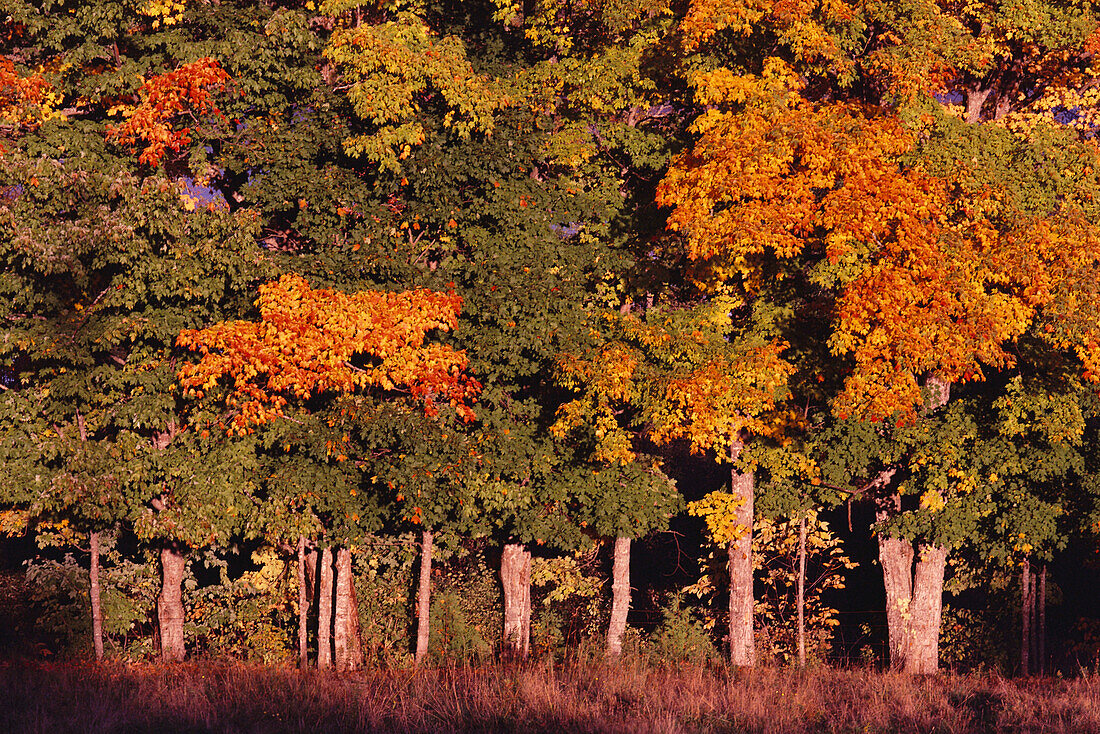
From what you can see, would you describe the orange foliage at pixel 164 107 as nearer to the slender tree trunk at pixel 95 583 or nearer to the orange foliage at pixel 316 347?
the orange foliage at pixel 316 347

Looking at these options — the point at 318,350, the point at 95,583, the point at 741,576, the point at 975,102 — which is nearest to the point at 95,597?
the point at 95,583

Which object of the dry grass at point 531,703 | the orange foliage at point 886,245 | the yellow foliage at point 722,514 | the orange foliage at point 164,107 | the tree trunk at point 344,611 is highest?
the orange foliage at point 164,107

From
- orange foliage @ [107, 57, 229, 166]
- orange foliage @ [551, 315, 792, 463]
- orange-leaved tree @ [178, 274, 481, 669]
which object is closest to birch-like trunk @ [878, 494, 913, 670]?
orange foliage @ [551, 315, 792, 463]

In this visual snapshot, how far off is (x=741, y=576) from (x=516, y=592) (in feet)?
17.1

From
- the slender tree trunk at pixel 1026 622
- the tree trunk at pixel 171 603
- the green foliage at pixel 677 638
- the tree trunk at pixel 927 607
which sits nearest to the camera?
the tree trunk at pixel 171 603

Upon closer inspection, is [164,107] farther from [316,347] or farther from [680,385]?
[680,385]

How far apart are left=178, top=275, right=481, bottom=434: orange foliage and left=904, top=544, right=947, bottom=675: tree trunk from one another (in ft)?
35.1

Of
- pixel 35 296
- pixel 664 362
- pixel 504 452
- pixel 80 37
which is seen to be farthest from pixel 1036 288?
pixel 80 37

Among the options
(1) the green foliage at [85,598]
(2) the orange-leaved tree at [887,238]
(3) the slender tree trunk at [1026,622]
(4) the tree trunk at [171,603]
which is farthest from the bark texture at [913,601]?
(1) the green foliage at [85,598]

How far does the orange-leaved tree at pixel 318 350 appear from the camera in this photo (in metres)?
16.9

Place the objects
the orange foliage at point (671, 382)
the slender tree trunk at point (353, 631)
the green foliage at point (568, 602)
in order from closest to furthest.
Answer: the orange foliage at point (671, 382)
the slender tree trunk at point (353, 631)
the green foliage at point (568, 602)

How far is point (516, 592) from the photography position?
73.3ft

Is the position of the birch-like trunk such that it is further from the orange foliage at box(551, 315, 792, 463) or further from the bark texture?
the orange foliage at box(551, 315, 792, 463)

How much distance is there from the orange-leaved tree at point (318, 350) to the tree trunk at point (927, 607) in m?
10.6
